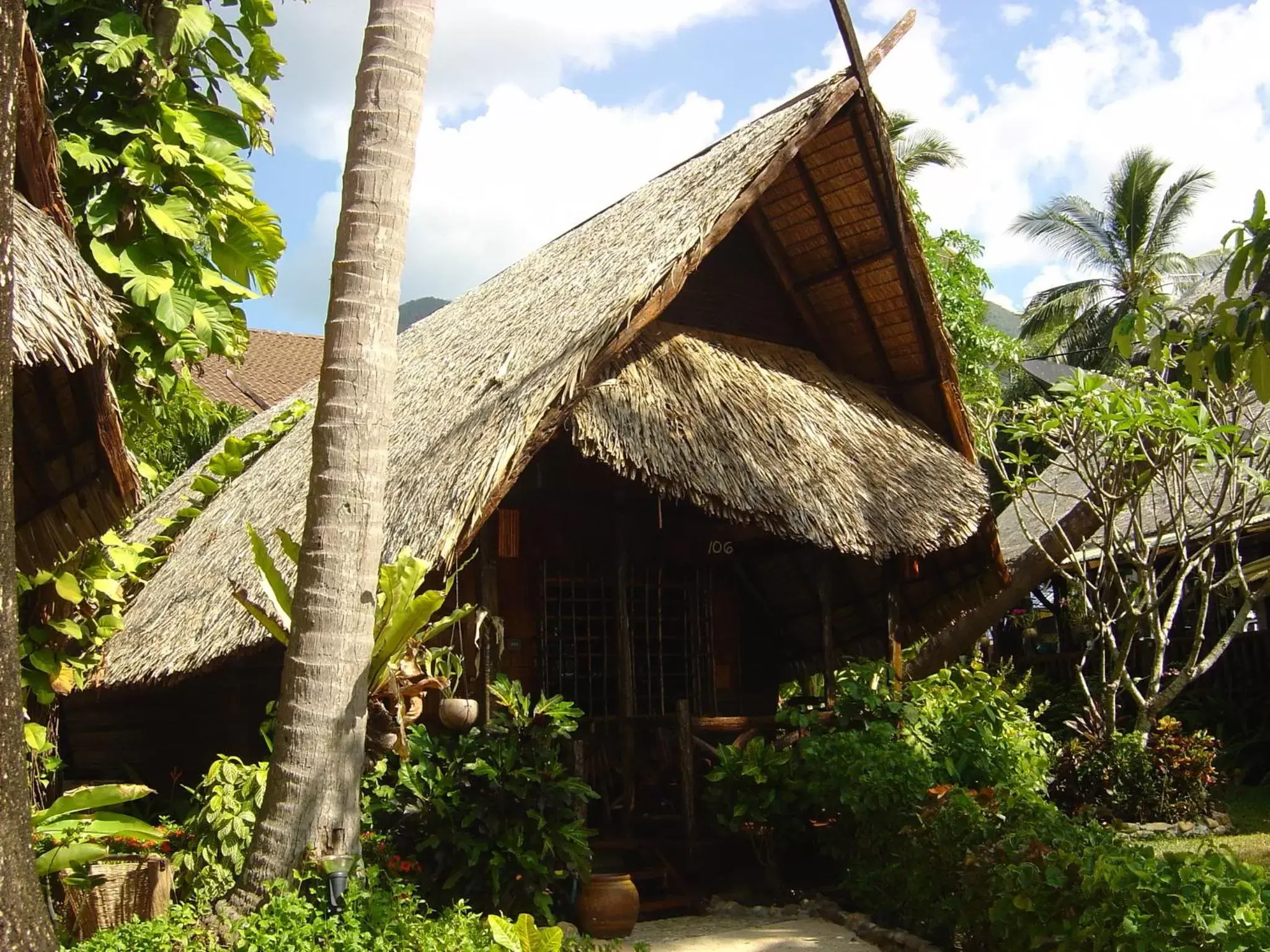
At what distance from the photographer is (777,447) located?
761 centimetres

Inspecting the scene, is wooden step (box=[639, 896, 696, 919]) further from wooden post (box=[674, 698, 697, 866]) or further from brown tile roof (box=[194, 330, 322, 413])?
brown tile roof (box=[194, 330, 322, 413])

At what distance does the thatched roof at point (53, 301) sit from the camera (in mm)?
4125

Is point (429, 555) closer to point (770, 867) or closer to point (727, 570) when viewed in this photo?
point (770, 867)

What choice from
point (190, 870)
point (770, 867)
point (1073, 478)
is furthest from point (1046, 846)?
point (1073, 478)

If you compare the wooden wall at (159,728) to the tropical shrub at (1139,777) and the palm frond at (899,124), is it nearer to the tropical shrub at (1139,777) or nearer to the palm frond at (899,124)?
the tropical shrub at (1139,777)

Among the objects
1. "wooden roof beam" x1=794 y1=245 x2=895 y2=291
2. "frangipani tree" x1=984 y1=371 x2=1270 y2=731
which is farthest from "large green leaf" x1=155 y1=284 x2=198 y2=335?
"frangipani tree" x1=984 y1=371 x2=1270 y2=731

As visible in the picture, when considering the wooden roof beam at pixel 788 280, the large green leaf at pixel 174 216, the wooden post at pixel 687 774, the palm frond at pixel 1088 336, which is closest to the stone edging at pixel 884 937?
the wooden post at pixel 687 774

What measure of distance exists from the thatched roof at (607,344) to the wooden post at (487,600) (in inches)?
34.0

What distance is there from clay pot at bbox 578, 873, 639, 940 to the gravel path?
169 mm

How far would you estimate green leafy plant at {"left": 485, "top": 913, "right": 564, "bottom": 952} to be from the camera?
4312 mm

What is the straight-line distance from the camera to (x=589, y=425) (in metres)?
6.69

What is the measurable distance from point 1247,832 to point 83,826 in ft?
27.1

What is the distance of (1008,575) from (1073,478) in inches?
348

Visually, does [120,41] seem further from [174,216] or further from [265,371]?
[265,371]
